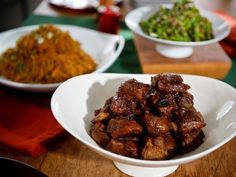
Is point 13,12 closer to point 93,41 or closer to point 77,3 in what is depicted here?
point 77,3

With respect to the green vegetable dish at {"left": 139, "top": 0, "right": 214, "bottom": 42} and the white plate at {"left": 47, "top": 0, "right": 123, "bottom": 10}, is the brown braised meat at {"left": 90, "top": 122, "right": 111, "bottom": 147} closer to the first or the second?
the green vegetable dish at {"left": 139, "top": 0, "right": 214, "bottom": 42}

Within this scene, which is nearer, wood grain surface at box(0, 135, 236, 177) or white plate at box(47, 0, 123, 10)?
wood grain surface at box(0, 135, 236, 177)

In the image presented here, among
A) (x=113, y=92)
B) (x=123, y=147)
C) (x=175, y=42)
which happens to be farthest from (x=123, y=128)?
(x=175, y=42)

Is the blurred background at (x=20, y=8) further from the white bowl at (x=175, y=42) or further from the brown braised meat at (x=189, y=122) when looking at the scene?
the brown braised meat at (x=189, y=122)

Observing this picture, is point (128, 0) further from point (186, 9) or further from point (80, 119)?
point (80, 119)

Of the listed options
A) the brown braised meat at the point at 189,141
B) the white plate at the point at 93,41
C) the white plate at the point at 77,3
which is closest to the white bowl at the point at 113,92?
the brown braised meat at the point at 189,141

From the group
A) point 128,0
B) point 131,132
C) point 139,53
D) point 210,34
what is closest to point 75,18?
point 128,0

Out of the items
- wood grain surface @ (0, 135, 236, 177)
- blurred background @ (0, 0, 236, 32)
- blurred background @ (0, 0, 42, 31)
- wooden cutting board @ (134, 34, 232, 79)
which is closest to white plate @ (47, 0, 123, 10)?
blurred background @ (0, 0, 236, 32)
